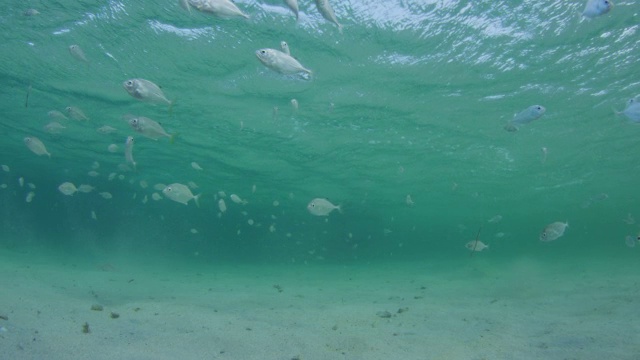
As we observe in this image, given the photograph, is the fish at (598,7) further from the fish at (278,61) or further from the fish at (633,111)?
the fish at (278,61)

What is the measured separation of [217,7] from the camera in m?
5.33

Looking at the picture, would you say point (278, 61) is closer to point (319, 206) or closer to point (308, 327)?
point (319, 206)

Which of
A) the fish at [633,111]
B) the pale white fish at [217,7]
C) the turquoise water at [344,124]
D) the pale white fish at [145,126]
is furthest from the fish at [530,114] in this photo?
the pale white fish at [145,126]

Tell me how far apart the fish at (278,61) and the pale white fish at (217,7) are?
67 cm

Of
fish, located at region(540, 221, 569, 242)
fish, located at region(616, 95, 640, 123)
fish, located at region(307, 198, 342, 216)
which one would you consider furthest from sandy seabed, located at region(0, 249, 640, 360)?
fish, located at region(616, 95, 640, 123)

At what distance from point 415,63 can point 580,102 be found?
29.7 ft

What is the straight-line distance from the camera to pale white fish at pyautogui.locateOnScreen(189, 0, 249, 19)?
5.25 m

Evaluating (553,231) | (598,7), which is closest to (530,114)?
(598,7)

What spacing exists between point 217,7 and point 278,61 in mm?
1213

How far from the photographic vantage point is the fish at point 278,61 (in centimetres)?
588

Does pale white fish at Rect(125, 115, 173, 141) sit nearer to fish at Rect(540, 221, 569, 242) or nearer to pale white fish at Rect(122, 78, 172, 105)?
pale white fish at Rect(122, 78, 172, 105)

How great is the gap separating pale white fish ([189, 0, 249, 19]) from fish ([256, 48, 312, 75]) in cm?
67

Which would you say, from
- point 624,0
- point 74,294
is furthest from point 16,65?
point 624,0

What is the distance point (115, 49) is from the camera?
1477cm
